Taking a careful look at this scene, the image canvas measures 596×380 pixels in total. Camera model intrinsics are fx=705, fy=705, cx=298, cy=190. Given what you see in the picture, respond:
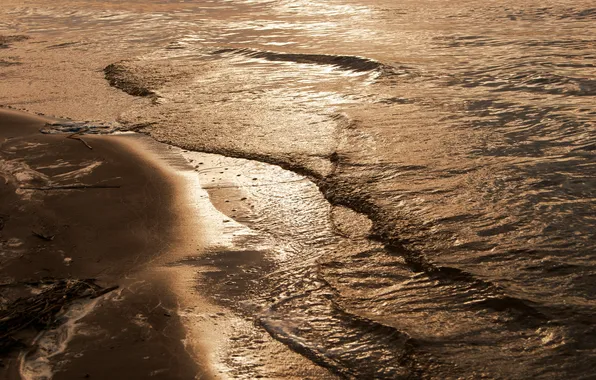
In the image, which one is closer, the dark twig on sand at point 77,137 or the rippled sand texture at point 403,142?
the rippled sand texture at point 403,142

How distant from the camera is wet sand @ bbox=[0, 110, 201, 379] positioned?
2904mm

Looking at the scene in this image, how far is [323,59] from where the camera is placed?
8.16 m

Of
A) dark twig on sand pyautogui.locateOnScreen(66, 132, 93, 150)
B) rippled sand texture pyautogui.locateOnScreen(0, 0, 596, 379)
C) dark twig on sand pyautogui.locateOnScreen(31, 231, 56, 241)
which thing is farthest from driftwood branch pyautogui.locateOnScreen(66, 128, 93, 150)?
dark twig on sand pyautogui.locateOnScreen(31, 231, 56, 241)

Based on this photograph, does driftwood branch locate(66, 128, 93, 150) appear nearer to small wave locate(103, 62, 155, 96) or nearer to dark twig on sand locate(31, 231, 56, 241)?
small wave locate(103, 62, 155, 96)

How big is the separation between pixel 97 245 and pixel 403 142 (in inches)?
92.7

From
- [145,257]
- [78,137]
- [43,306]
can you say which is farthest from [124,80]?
[43,306]

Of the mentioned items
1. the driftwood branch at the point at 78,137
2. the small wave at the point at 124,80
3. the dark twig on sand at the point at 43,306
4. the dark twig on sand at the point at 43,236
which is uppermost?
the small wave at the point at 124,80

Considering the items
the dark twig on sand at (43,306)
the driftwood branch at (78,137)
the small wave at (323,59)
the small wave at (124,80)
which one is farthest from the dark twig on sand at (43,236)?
the small wave at (323,59)

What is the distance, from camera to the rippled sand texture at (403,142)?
9.96 feet

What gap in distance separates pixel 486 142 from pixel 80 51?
20.8 ft

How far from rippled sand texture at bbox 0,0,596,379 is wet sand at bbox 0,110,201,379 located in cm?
53

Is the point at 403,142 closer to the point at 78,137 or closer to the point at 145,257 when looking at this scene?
the point at 145,257

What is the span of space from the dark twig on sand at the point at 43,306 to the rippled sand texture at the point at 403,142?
883 millimetres

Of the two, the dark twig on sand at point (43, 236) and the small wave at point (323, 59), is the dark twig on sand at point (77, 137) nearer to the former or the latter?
the dark twig on sand at point (43, 236)
